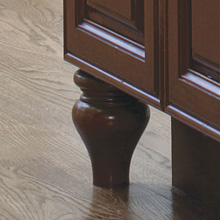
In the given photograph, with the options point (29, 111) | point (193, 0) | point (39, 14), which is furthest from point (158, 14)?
point (39, 14)

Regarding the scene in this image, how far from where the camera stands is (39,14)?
2.58 metres

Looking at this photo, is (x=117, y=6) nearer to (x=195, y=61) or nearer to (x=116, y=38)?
(x=116, y=38)

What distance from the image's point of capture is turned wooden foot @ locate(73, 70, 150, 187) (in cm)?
121

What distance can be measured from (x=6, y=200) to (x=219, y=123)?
53 centimetres

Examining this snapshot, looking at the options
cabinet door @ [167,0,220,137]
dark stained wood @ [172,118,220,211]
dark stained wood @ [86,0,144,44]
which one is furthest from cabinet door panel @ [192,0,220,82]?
dark stained wood @ [172,118,220,211]

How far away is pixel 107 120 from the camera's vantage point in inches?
47.8

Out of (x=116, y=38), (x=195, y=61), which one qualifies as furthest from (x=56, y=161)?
(x=195, y=61)

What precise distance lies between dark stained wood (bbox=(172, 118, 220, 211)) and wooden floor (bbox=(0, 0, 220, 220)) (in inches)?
0.9

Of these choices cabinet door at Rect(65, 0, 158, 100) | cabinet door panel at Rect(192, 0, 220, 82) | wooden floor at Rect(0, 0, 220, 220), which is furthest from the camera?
wooden floor at Rect(0, 0, 220, 220)

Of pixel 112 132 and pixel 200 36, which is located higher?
pixel 200 36

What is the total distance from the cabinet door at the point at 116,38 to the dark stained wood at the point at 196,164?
0.81ft

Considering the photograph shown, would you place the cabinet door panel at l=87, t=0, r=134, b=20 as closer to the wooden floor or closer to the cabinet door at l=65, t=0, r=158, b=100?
the cabinet door at l=65, t=0, r=158, b=100

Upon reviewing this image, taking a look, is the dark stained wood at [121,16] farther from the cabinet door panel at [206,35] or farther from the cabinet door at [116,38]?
the cabinet door panel at [206,35]

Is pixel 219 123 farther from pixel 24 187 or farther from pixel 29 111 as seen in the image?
pixel 29 111
